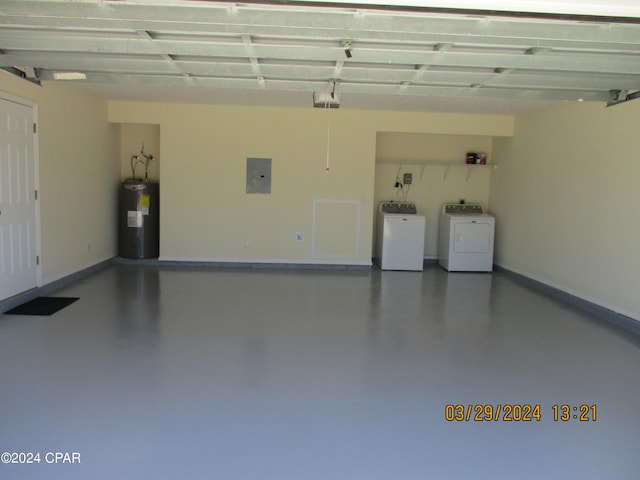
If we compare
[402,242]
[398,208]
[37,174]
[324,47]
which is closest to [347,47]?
[324,47]

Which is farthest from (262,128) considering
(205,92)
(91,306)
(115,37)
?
(115,37)

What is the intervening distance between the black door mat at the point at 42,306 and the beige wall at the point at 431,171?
5034mm

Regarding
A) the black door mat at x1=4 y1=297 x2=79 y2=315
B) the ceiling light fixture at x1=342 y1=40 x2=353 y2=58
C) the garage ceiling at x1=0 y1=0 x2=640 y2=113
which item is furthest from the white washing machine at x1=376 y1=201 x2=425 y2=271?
the ceiling light fixture at x1=342 y1=40 x2=353 y2=58

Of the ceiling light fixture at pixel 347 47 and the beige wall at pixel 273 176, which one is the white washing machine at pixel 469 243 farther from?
the ceiling light fixture at pixel 347 47

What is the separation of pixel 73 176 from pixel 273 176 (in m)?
2.72

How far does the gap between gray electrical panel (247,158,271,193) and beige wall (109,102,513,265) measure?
0.08 meters

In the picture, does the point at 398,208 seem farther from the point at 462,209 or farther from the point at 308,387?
the point at 308,387

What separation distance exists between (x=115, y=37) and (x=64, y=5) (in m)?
0.57

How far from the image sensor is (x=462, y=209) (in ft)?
26.5

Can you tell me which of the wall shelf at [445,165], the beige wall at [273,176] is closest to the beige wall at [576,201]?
the wall shelf at [445,165]

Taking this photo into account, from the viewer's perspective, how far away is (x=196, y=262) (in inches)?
292

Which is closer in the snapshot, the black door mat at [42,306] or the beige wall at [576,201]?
the black door mat at [42,306]

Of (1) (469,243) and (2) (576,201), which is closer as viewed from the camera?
(2) (576,201)

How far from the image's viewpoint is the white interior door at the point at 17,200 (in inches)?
181
